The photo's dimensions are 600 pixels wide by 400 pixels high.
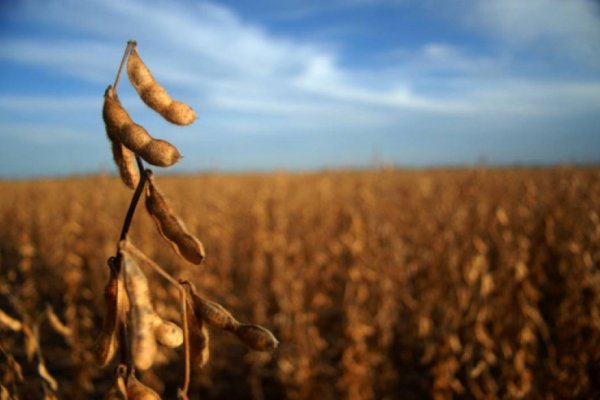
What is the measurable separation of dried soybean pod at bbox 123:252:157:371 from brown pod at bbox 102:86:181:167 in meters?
0.10

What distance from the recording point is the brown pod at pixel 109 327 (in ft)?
1.52

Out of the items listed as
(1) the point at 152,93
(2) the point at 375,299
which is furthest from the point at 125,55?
(2) the point at 375,299

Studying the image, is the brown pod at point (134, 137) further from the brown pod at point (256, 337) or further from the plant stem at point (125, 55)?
the brown pod at point (256, 337)

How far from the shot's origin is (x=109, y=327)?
48cm

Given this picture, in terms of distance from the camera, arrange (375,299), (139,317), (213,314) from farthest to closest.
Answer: (375,299) < (213,314) < (139,317)

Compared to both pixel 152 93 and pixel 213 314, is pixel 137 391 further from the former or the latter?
pixel 152 93

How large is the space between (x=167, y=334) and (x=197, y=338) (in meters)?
0.05

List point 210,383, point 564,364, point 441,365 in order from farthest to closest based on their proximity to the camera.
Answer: point 210,383
point 441,365
point 564,364

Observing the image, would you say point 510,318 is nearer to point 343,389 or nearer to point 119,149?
point 343,389

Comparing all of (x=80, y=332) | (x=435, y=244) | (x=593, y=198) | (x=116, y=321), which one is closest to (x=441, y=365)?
(x=435, y=244)

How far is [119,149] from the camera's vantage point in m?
0.49

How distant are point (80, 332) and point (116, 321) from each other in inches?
139

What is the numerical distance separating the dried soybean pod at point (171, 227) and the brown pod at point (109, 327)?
0.07 meters

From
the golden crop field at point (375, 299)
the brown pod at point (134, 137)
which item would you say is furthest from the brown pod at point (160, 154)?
the golden crop field at point (375, 299)
